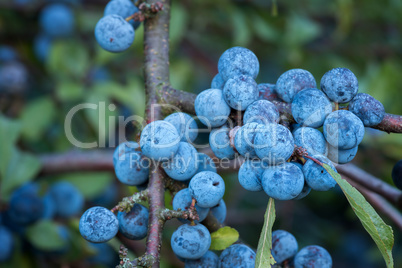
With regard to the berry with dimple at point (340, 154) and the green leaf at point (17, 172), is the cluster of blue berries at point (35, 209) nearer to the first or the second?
the green leaf at point (17, 172)

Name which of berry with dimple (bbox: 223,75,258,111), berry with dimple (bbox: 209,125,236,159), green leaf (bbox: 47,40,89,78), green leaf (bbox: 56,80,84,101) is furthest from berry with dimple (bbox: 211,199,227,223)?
green leaf (bbox: 47,40,89,78)

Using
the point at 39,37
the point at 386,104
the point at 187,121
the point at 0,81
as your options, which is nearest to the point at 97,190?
the point at 0,81

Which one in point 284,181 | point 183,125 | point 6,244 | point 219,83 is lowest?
point 6,244

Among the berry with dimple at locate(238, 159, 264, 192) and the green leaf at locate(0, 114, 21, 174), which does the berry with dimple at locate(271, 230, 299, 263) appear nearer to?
the berry with dimple at locate(238, 159, 264, 192)

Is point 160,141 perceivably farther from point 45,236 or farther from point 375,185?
point 45,236

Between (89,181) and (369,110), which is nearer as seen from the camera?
(369,110)

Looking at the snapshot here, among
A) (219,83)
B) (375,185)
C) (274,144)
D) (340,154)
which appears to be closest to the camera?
(274,144)

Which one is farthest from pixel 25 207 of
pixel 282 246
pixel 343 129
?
pixel 343 129
